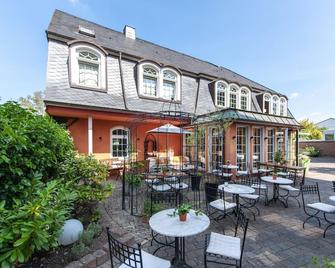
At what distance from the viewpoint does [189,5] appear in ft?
31.6

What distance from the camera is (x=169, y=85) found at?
433 inches

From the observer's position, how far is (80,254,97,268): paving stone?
8.72ft

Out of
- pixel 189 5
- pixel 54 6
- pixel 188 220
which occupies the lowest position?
pixel 188 220

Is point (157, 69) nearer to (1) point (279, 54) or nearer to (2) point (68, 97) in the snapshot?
(2) point (68, 97)

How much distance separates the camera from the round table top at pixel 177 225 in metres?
2.35

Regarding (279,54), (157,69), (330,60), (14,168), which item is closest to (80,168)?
(14,168)

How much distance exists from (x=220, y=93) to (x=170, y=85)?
3741 millimetres

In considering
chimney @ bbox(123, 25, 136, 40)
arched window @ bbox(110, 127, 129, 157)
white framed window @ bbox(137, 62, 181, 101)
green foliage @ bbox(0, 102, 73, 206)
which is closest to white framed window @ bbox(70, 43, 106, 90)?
white framed window @ bbox(137, 62, 181, 101)

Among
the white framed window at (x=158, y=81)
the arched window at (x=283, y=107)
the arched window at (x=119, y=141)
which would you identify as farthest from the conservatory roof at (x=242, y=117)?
the arched window at (x=119, y=141)

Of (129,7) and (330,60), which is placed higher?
(129,7)

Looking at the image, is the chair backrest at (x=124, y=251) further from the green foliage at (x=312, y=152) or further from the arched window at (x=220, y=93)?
the green foliage at (x=312, y=152)

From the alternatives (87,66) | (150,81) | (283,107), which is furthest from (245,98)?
(87,66)

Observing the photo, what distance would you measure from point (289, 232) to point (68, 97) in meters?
A: 8.51

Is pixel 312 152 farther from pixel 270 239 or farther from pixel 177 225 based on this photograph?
pixel 177 225
